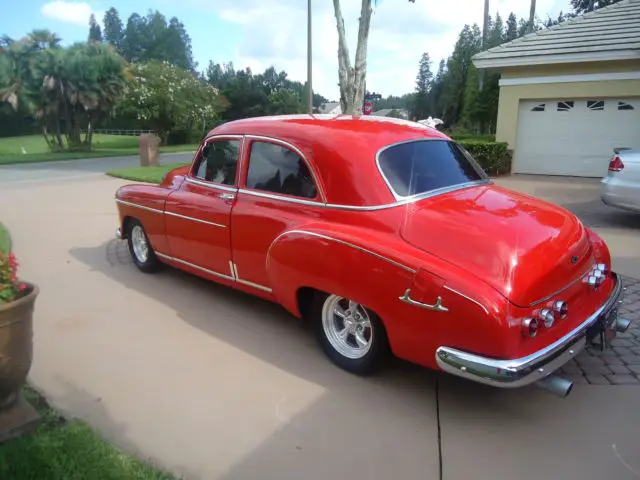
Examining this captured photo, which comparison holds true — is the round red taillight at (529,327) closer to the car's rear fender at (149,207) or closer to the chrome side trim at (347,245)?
the chrome side trim at (347,245)

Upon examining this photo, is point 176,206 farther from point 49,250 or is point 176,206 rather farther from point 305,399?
point 49,250

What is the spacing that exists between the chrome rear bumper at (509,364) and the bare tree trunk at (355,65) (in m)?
12.0

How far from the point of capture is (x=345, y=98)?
14.6 metres

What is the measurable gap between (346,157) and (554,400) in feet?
7.01

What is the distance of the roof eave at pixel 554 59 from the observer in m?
11.9

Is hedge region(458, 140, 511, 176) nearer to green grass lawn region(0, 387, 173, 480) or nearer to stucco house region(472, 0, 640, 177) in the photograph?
stucco house region(472, 0, 640, 177)

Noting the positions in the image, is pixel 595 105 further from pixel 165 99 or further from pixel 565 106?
pixel 165 99

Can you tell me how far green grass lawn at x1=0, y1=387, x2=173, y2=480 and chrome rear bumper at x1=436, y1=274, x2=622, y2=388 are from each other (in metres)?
1.58

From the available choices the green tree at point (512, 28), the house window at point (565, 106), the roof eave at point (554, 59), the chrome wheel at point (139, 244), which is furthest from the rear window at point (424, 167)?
the green tree at point (512, 28)

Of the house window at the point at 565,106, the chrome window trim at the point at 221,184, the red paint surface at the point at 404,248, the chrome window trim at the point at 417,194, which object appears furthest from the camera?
the house window at the point at 565,106

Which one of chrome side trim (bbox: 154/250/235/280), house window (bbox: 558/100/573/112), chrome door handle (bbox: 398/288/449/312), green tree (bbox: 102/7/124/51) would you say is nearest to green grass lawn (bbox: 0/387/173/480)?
chrome door handle (bbox: 398/288/449/312)

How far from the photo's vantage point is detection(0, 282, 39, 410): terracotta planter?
2.57m

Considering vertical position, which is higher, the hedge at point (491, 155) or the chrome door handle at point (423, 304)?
the chrome door handle at point (423, 304)

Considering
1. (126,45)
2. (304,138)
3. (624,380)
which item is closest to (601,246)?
(624,380)
